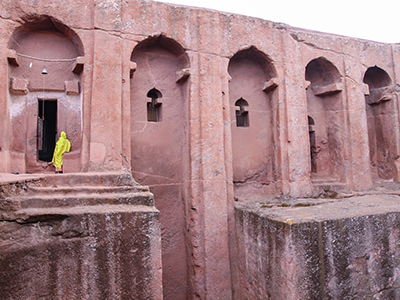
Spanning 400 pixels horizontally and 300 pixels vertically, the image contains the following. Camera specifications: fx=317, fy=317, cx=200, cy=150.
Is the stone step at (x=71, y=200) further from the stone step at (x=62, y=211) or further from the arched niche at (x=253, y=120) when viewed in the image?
the arched niche at (x=253, y=120)

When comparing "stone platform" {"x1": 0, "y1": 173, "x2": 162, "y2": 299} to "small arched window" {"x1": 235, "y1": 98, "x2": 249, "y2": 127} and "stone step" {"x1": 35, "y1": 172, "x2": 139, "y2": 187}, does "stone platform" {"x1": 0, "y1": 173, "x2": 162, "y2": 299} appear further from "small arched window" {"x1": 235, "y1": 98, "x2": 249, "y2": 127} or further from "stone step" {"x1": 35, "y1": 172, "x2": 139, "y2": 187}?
"small arched window" {"x1": 235, "y1": 98, "x2": 249, "y2": 127}

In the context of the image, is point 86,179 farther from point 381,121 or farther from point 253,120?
point 381,121

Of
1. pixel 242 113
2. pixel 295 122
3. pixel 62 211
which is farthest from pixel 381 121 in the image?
pixel 62 211

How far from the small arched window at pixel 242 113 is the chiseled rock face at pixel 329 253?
2593 mm

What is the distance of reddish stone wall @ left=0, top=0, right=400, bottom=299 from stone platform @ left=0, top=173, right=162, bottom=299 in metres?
2.16

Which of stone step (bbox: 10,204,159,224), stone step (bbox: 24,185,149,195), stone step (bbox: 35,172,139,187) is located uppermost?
stone step (bbox: 35,172,139,187)

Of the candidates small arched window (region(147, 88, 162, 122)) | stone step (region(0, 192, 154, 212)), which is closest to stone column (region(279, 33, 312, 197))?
small arched window (region(147, 88, 162, 122))

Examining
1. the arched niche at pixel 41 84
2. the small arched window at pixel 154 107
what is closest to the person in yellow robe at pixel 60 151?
the arched niche at pixel 41 84

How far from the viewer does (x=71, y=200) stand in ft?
9.41

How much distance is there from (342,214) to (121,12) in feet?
15.4

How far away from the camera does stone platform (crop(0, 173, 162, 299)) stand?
241 centimetres

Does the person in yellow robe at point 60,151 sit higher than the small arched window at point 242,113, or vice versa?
the small arched window at point 242,113

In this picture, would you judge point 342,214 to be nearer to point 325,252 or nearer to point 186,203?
point 325,252

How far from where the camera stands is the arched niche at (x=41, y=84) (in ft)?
16.3
